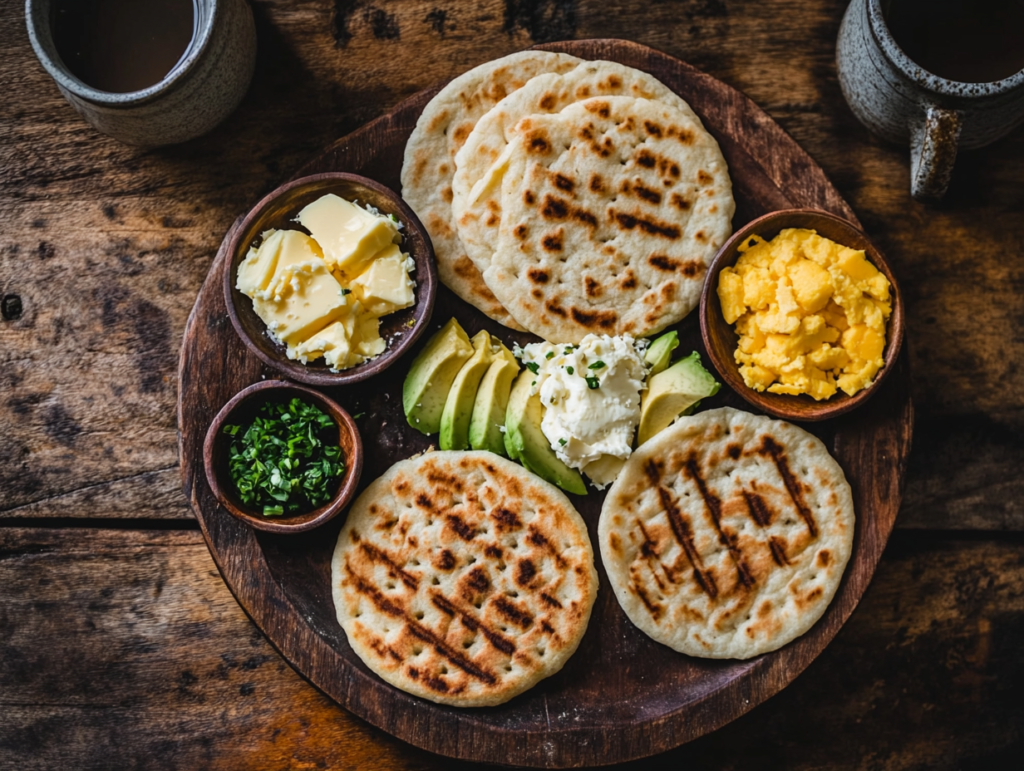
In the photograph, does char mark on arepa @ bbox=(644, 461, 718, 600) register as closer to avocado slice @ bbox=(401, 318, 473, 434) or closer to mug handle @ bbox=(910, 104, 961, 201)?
avocado slice @ bbox=(401, 318, 473, 434)

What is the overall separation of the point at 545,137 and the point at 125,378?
6.04 ft

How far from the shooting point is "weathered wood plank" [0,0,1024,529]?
3.04m

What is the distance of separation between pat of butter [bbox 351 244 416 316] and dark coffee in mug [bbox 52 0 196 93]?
98 centimetres

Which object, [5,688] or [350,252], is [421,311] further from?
[5,688]

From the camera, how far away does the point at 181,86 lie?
8.37 feet

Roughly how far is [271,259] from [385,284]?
395 mm

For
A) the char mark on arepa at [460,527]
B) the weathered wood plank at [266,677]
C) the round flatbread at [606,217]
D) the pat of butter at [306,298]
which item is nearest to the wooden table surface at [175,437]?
the weathered wood plank at [266,677]

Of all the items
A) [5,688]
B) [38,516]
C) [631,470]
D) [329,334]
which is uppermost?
[329,334]

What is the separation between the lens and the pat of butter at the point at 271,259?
2.66m

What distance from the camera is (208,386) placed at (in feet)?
9.23

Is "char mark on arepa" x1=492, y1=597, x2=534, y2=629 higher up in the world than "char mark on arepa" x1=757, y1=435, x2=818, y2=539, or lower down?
lower down

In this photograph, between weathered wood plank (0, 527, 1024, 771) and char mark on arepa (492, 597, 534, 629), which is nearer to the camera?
char mark on arepa (492, 597, 534, 629)

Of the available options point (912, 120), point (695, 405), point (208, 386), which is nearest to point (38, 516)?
point (208, 386)

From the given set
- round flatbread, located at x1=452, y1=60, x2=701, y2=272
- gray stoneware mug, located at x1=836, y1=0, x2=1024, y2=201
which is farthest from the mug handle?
round flatbread, located at x1=452, y1=60, x2=701, y2=272
